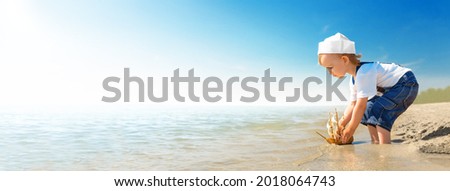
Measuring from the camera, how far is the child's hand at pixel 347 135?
3.62 m

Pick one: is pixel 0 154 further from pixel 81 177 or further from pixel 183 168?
pixel 183 168

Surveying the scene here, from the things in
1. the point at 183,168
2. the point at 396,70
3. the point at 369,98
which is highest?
the point at 396,70

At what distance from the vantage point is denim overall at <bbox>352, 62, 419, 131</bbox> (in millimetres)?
3531

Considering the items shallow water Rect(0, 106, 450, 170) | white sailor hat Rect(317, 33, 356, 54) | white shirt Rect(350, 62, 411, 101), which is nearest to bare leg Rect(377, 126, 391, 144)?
shallow water Rect(0, 106, 450, 170)

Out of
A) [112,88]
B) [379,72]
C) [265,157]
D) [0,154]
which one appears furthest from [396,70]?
[112,88]

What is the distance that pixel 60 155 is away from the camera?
407cm

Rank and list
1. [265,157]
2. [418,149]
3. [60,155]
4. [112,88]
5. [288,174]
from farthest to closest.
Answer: [112,88] < [60,155] < [265,157] < [418,149] < [288,174]

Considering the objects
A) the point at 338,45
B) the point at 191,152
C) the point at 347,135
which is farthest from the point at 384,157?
the point at 191,152

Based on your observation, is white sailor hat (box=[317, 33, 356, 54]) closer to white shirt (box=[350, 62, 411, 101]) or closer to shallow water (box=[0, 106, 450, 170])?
white shirt (box=[350, 62, 411, 101])

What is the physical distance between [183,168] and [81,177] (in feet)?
2.57

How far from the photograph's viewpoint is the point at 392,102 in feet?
11.7

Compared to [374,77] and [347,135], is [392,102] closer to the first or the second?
[374,77]

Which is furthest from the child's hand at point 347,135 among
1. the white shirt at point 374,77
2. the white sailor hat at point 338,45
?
the white sailor hat at point 338,45

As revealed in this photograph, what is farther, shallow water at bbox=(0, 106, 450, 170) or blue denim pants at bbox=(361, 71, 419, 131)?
blue denim pants at bbox=(361, 71, 419, 131)
